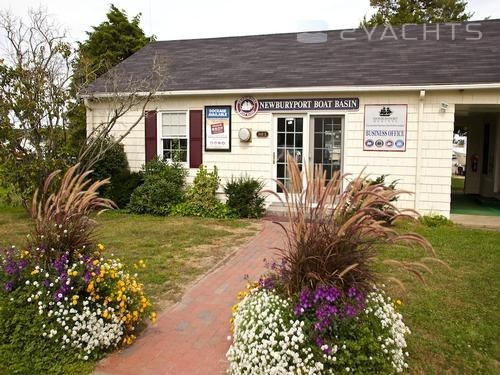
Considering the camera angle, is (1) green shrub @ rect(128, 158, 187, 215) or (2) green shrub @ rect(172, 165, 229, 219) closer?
(2) green shrub @ rect(172, 165, 229, 219)

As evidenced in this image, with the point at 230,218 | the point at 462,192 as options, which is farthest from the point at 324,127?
the point at 462,192

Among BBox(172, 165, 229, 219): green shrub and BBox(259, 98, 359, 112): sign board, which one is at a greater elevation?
Result: BBox(259, 98, 359, 112): sign board

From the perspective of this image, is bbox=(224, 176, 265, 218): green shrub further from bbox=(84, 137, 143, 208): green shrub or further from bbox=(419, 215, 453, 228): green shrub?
bbox=(419, 215, 453, 228): green shrub

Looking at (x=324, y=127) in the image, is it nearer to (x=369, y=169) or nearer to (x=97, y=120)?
(x=369, y=169)

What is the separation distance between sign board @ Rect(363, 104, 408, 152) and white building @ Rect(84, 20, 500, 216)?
0.02m

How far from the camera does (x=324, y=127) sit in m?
10.3

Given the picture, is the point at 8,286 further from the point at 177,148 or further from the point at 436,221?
the point at 436,221

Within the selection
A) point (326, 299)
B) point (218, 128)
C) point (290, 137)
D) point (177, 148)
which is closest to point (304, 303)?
point (326, 299)

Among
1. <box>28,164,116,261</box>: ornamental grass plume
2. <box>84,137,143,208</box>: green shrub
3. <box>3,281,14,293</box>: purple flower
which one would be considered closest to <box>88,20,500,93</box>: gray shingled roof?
<box>84,137,143,208</box>: green shrub

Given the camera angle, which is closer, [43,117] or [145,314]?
[145,314]

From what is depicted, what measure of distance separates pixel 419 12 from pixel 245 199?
928 inches

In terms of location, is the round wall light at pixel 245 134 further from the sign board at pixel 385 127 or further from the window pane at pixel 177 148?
the sign board at pixel 385 127

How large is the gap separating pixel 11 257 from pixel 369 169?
7.72 metres

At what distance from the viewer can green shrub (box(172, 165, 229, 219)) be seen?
10.2 meters
